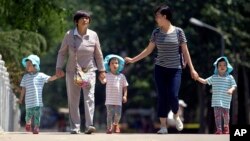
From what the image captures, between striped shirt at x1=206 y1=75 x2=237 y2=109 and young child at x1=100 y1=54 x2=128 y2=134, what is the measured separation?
1.68 m

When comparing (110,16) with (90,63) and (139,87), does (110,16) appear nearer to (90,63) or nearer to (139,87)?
(139,87)

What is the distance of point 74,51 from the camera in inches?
594

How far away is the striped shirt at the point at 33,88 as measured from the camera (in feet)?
54.3

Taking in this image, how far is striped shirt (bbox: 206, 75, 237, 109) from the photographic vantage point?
1622 centimetres

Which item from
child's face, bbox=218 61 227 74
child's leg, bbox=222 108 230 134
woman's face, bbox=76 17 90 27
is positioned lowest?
child's leg, bbox=222 108 230 134

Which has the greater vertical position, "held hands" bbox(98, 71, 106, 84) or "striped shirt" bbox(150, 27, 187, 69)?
"striped shirt" bbox(150, 27, 187, 69)

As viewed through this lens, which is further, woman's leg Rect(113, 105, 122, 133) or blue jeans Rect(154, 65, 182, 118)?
woman's leg Rect(113, 105, 122, 133)

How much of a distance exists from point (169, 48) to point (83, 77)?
1587 mm

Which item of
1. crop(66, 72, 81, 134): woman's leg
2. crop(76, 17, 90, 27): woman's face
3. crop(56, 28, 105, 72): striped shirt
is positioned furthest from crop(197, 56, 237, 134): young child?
crop(76, 17, 90, 27): woman's face

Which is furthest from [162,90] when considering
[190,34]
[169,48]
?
[190,34]

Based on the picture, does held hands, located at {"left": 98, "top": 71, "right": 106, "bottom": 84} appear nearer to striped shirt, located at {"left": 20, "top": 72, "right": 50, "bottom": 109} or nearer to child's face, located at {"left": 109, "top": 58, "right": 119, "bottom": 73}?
child's face, located at {"left": 109, "top": 58, "right": 119, "bottom": 73}

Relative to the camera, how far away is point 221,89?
1628 cm

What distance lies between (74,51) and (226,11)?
26.8m

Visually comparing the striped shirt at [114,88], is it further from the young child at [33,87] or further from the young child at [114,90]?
the young child at [33,87]
